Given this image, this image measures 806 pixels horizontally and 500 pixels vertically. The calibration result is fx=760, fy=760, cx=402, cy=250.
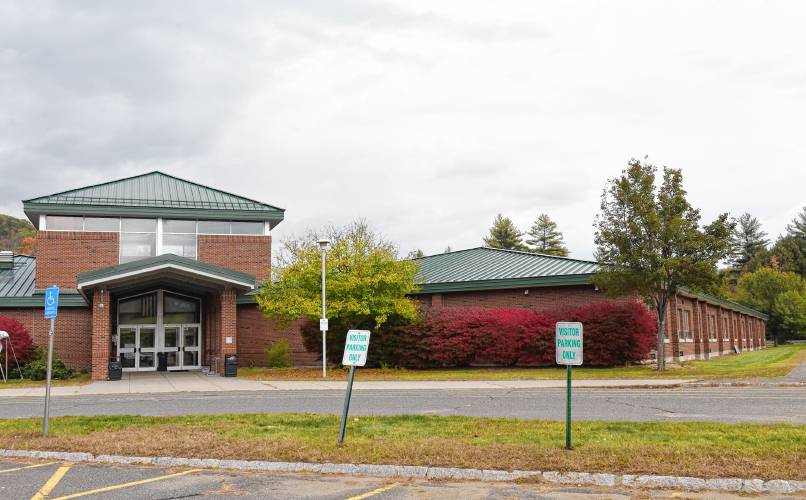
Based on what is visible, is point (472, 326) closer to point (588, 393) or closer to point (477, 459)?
point (588, 393)

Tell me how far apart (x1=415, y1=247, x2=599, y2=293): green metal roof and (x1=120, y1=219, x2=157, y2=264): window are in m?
13.0

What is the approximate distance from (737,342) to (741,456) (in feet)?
166

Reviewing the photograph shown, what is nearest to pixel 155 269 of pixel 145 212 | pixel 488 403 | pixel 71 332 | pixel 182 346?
pixel 182 346

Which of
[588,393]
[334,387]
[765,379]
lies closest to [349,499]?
[588,393]

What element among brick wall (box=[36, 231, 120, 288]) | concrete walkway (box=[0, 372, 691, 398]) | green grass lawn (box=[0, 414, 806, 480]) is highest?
brick wall (box=[36, 231, 120, 288])

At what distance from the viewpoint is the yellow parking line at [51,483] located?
792cm

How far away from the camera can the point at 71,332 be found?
33406mm

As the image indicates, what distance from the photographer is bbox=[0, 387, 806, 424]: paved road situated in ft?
46.2

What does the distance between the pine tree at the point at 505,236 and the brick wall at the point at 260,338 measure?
55895 millimetres

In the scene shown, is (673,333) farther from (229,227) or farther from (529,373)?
(229,227)

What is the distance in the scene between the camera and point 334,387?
22625 mm

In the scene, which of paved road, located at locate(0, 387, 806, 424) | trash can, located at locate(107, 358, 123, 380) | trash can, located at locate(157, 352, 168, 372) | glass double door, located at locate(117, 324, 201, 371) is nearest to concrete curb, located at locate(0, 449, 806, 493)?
paved road, located at locate(0, 387, 806, 424)

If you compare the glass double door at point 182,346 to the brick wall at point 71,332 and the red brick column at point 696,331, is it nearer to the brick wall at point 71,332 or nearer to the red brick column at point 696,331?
the brick wall at point 71,332

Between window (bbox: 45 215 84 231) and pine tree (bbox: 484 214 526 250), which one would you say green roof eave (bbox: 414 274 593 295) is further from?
pine tree (bbox: 484 214 526 250)
